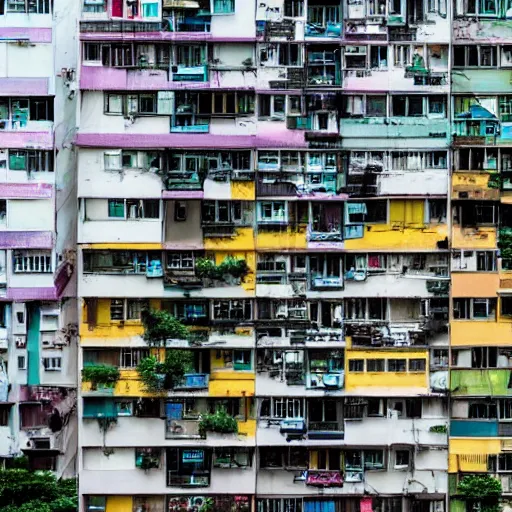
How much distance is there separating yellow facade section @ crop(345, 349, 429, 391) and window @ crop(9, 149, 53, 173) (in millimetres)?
6580

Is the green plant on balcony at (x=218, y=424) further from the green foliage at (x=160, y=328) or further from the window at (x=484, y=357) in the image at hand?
the window at (x=484, y=357)

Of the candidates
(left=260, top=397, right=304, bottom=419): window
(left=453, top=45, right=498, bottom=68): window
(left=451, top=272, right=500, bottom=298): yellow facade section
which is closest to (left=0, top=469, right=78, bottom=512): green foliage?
(left=260, top=397, right=304, bottom=419): window

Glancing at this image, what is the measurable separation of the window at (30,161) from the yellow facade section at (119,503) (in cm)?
625

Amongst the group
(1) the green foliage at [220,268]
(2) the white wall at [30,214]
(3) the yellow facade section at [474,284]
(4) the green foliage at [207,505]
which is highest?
(2) the white wall at [30,214]

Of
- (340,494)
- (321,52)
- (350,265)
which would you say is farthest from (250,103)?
(340,494)

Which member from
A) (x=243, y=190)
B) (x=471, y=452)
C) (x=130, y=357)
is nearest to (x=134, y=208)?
(x=243, y=190)

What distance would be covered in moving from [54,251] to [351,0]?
7.16 metres

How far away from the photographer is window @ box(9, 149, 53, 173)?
2152 centimetres

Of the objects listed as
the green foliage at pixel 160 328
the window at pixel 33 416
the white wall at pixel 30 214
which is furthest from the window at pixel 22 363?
the white wall at pixel 30 214

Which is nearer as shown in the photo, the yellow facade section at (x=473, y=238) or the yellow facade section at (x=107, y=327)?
the yellow facade section at (x=107, y=327)

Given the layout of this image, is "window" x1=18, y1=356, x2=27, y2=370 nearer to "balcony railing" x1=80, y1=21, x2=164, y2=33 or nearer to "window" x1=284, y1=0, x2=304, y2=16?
"balcony railing" x1=80, y1=21, x2=164, y2=33

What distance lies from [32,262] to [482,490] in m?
9.37

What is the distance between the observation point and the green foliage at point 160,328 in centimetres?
2142

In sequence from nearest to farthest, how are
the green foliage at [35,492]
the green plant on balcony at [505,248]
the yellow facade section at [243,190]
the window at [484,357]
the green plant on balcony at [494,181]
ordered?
the green foliage at [35,492], the yellow facade section at [243,190], the green plant on balcony at [494,181], the green plant on balcony at [505,248], the window at [484,357]
